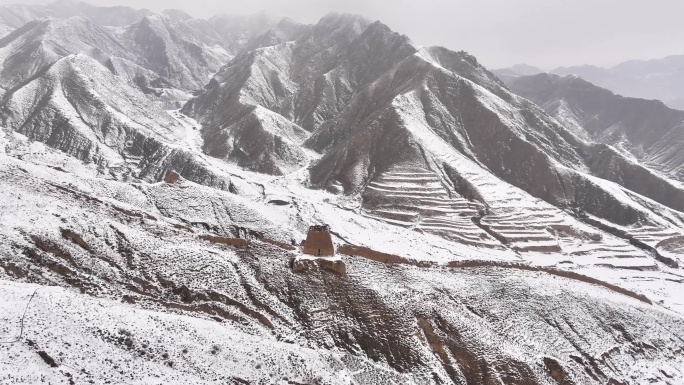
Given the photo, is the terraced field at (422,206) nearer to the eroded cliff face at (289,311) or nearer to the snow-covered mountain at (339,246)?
the snow-covered mountain at (339,246)

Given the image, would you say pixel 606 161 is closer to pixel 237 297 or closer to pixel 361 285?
pixel 361 285

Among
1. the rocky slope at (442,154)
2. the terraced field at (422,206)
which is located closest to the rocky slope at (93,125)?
the rocky slope at (442,154)

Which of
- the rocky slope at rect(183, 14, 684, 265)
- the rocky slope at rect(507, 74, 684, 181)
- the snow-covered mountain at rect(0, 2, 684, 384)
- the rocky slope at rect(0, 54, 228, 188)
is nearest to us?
the snow-covered mountain at rect(0, 2, 684, 384)

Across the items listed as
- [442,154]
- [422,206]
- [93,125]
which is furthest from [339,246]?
[93,125]

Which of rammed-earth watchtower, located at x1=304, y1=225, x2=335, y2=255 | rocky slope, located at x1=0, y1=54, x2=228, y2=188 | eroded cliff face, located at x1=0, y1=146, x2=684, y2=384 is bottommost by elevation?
rocky slope, located at x1=0, y1=54, x2=228, y2=188

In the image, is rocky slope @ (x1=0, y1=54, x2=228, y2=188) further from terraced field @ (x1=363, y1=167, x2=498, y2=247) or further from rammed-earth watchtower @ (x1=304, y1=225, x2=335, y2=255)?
rammed-earth watchtower @ (x1=304, y1=225, x2=335, y2=255)

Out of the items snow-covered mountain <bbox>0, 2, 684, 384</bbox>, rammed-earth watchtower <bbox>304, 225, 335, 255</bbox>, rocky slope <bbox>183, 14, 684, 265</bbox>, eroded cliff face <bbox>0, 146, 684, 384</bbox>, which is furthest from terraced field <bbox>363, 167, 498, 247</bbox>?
rammed-earth watchtower <bbox>304, 225, 335, 255</bbox>

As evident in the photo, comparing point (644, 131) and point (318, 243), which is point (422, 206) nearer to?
point (318, 243)
